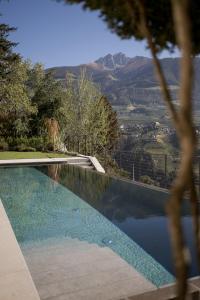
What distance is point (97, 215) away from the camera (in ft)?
31.1

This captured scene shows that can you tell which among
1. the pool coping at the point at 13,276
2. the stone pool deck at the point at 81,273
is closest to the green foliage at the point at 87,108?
the stone pool deck at the point at 81,273

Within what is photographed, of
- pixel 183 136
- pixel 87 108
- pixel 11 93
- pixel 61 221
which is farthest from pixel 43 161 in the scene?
pixel 183 136

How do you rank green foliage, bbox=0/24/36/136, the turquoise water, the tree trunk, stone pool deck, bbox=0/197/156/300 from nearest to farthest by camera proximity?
the tree trunk < stone pool deck, bbox=0/197/156/300 < the turquoise water < green foliage, bbox=0/24/36/136

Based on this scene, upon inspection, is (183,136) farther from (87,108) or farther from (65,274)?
(87,108)

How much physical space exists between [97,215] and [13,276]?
5.03 metres

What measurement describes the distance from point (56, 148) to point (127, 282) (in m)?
18.6

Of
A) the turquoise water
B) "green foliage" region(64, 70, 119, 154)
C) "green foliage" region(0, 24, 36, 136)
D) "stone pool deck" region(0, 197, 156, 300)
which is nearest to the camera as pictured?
"stone pool deck" region(0, 197, 156, 300)

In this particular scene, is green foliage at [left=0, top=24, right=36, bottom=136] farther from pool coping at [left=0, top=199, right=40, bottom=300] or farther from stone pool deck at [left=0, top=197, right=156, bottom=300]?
pool coping at [left=0, top=199, right=40, bottom=300]

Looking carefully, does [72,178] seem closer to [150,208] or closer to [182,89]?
[150,208]

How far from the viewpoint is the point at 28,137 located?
26.1 m

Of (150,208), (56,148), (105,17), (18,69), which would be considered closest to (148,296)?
(105,17)

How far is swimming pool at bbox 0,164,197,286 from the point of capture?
6.75 m

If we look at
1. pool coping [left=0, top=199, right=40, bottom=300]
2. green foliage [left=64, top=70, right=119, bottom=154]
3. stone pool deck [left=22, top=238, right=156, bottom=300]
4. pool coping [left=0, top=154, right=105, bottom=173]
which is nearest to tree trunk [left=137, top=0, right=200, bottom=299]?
pool coping [left=0, top=199, right=40, bottom=300]

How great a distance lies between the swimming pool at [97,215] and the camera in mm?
6746
